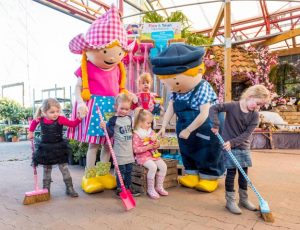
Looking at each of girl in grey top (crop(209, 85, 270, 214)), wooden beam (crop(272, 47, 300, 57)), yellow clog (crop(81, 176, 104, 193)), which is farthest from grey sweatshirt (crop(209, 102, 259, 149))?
wooden beam (crop(272, 47, 300, 57))

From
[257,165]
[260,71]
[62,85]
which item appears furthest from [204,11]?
[257,165]

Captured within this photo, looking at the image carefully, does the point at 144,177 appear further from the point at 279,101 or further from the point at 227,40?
the point at 279,101

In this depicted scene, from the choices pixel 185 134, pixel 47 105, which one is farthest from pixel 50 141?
pixel 185 134

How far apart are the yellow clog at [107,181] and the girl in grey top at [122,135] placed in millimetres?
186

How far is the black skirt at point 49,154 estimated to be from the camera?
2275 millimetres

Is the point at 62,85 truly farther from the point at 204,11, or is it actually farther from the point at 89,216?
the point at 89,216

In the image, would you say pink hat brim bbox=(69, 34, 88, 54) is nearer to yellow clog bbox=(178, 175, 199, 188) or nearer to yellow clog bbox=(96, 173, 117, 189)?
yellow clog bbox=(96, 173, 117, 189)

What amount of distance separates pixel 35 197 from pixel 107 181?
0.62m

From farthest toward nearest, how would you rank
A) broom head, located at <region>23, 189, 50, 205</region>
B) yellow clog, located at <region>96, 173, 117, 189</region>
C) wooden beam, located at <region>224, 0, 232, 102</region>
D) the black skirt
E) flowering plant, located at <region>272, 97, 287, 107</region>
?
flowering plant, located at <region>272, 97, 287, 107</region> < wooden beam, located at <region>224, 0, 232, 102</region> < yellow clog, located at <region>96, 173, 117, 189</region> < the black skirt < broom head, located at <region>23, 189, 50, 205</region>

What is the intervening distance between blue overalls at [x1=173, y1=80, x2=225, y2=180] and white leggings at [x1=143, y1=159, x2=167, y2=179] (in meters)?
0.32

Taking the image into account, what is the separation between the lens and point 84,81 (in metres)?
2.49

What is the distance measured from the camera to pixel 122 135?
2.34 m

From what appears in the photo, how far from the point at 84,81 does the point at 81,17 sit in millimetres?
5577

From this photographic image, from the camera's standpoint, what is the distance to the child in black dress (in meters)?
2.29
